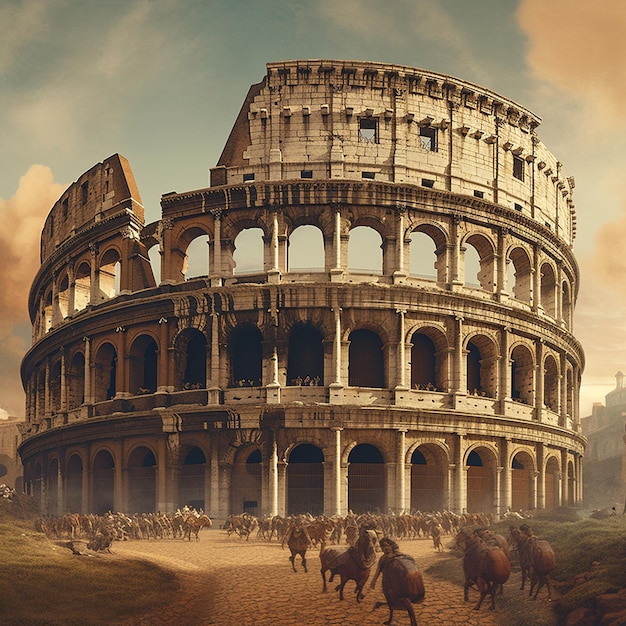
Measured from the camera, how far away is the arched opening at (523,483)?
24.6 metres

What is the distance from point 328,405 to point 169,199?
911 centimetres

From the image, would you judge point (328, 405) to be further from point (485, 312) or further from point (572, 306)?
point (572, 306)

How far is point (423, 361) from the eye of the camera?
23906 mm

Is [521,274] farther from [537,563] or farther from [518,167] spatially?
[537,563]

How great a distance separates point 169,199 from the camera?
2472 centimetres

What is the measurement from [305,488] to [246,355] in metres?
4.71

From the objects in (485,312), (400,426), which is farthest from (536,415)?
(400,426)

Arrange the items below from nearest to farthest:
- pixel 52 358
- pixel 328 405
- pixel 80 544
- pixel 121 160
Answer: pixel 80 544, pixel 328 405, pixel 121 160, pixel 52 358

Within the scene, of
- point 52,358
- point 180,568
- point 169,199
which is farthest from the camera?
point 52,358

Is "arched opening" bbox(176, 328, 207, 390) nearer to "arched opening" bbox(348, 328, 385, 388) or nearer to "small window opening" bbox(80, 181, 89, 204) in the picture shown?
"arched opening" bbox(348, 328, 385, 388)

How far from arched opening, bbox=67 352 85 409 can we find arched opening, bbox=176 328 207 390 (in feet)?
17.9

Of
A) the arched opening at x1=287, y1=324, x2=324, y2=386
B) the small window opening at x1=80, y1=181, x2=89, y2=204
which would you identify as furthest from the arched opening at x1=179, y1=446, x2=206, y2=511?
the small window opening at x1=80, y1=181, x2=89, y2=204

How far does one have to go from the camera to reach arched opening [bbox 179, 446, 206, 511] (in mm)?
22719

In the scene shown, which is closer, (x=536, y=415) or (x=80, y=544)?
(x=80, y=544)
